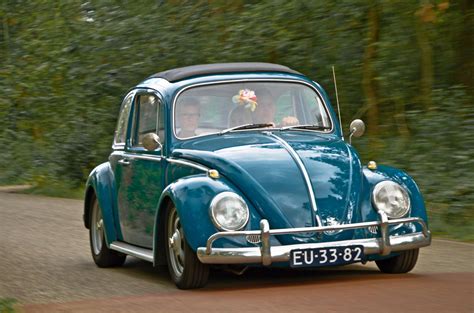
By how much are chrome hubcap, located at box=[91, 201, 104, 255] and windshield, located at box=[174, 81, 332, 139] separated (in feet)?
6.46

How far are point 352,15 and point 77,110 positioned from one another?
27.0 ft

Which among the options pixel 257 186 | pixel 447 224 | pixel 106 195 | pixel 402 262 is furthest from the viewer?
pixel 447 224

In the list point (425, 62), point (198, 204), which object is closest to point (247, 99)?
point (198, 204)

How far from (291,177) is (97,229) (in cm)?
354

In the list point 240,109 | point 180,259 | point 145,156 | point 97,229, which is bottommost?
point 97,229

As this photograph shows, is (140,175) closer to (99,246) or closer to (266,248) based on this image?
(99,246)

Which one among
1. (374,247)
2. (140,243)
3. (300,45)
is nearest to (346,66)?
(300,45)

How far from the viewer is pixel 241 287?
28.5ft

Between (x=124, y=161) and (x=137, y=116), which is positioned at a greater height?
(x=137, y=116)

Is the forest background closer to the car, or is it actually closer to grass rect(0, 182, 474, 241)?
grass rect(0, 182, 474, 241)

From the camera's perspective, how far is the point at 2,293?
8.99 meters

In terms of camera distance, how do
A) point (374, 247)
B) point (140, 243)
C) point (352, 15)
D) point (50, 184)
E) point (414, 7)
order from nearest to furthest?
1. point (374, 247)
2. point (140, 243)
3. point (414, 7)
4. point (352, 15)
5. point (50, 184)

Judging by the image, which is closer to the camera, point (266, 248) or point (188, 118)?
point (266, 248)

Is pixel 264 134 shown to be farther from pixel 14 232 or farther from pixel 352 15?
pixel 352 15
